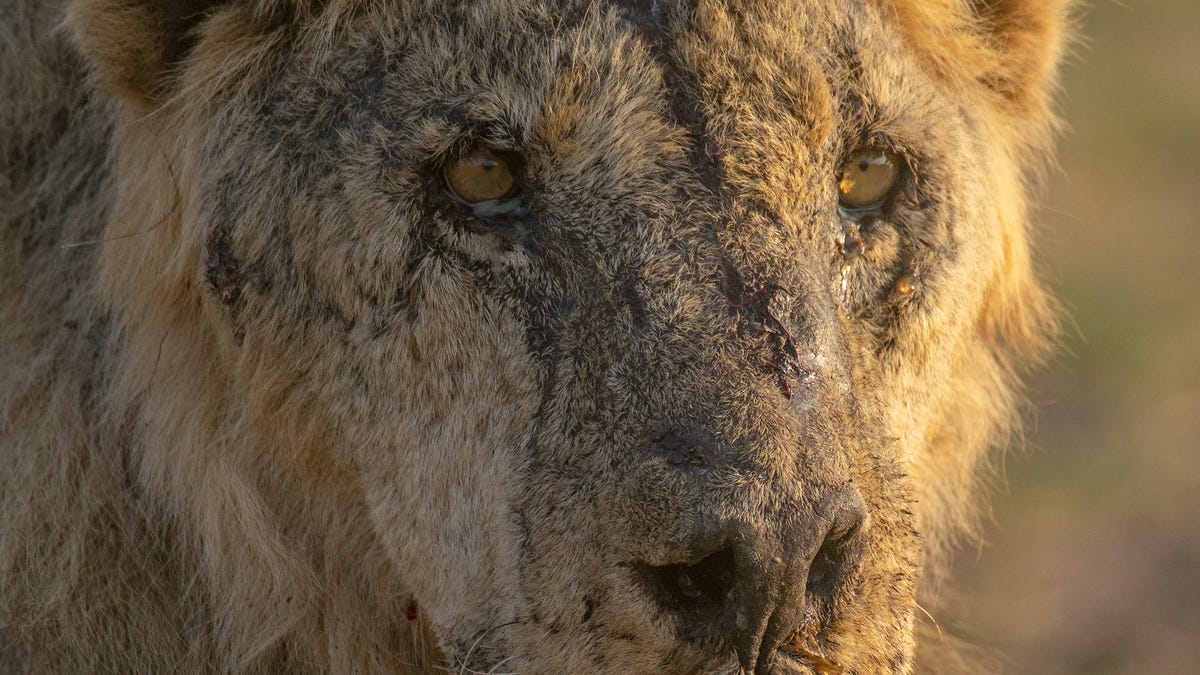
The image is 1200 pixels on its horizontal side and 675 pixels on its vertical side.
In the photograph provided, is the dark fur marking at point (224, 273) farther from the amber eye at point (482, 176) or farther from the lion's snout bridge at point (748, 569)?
the lion's snout bridge at point (748, 569)

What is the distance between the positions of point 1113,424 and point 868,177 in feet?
12.5

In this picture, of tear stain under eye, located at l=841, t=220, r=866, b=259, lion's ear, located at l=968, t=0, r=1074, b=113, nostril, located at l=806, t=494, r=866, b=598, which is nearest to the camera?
nostril, located at l=806, t=494, r=866, b=598

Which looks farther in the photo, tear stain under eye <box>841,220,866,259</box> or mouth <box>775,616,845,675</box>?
tear stain under eye <box>841,220,866,259</box>

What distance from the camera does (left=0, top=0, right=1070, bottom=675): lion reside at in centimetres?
240

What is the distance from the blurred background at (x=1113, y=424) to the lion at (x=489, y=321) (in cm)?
142

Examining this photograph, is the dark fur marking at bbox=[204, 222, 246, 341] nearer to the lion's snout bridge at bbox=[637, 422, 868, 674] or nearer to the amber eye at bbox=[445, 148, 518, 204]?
the amber eye at bbox=[445, 148, 518, 204]

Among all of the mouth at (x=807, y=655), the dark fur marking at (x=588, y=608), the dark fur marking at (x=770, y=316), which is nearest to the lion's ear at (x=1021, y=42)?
the dark fur marking at (x=770, y=316)

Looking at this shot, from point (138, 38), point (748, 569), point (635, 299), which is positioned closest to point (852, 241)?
point (635, 299)

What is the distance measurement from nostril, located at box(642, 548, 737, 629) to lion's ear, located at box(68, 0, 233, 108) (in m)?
1.40

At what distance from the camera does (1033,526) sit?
5.75m

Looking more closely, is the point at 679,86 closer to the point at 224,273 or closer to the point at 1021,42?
the point at 224,273

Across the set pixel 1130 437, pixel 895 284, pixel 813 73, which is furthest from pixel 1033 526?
pixel 813 73

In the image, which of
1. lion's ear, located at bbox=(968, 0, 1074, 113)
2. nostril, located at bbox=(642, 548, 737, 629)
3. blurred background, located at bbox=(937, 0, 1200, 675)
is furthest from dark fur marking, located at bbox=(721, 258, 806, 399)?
blurred background, located at bbox=(937, 0, 1200, 675)

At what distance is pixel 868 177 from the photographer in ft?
9.35
